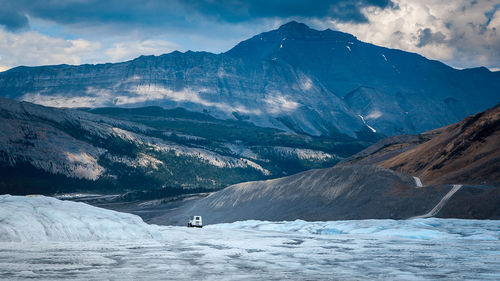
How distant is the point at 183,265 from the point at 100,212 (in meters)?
18.1

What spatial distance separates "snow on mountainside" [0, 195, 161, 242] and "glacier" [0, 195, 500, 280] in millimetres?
83

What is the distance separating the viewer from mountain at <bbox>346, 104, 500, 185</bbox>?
9825 cm

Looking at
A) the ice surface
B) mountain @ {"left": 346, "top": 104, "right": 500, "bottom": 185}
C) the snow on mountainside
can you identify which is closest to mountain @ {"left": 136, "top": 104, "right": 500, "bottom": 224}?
mountain @ {"left": 346, "top": 104, "right": 500, "bottom": 185}

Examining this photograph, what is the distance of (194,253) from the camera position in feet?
145

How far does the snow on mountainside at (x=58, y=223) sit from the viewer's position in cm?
4294

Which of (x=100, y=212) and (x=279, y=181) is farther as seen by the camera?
(x=279, y=181)

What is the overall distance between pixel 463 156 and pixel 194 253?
8308cm

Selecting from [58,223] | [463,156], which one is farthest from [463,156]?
[58,223]

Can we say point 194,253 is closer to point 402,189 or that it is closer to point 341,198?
point 341,198

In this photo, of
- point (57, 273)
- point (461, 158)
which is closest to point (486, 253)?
point (57, 273)

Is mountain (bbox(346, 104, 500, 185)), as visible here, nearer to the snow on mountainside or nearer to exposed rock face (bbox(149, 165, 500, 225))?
exposed rock face (bbox(149, 165, 500, 225))

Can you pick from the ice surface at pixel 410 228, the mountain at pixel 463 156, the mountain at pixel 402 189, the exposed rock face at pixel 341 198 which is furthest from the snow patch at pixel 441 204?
the ice surface at pixel 410 228

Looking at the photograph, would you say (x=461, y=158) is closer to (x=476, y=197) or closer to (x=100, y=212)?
(x=476, y=197)

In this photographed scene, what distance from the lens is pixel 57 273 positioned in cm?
3153
